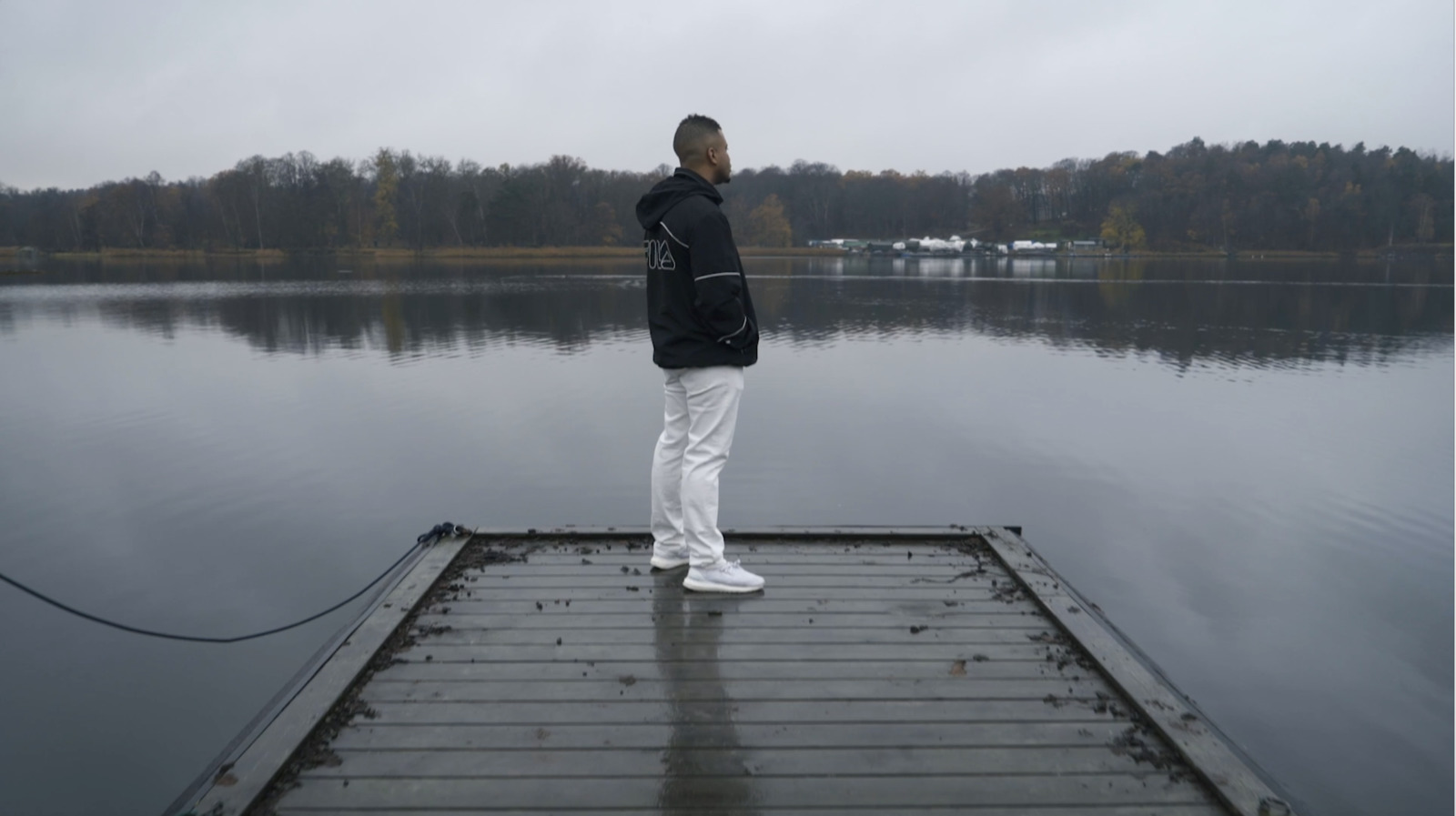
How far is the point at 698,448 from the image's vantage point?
11.7 ft

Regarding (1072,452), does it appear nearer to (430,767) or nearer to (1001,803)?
(1001,803)

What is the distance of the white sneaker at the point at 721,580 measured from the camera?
3713 millimetres

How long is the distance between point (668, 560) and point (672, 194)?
1595mm

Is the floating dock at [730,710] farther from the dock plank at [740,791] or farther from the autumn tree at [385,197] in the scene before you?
the autumn tree at [385,197]

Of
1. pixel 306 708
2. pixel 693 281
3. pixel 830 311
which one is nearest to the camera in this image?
pixel 306 708

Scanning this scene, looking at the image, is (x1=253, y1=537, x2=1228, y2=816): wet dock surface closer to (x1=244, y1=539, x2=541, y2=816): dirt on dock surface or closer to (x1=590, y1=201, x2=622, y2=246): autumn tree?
(x1=244, y1=539, x2=541, y2=816): dirt on dock surface

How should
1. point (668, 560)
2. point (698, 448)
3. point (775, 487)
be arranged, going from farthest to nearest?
point (775, 487)
point (668, 560)
point (698, 448)

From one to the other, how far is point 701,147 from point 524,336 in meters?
15.1

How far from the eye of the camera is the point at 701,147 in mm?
3580

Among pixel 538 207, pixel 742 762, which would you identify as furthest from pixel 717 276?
pixel 538 207

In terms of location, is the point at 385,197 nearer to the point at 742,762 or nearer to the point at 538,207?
the point at 538,207

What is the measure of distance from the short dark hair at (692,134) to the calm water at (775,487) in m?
3.40

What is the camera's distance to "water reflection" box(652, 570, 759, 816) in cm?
236

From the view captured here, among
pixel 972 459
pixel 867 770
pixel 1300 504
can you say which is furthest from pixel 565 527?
pixel 1300 504
